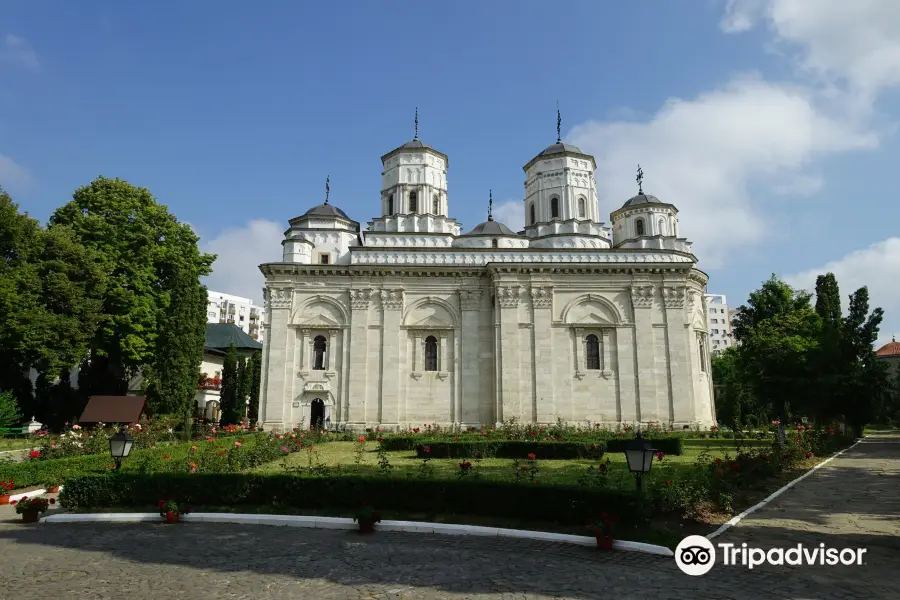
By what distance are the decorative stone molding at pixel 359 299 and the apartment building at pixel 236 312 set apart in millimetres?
53047

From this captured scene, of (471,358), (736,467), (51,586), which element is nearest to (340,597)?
(51,586)

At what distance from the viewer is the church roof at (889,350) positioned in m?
58.1

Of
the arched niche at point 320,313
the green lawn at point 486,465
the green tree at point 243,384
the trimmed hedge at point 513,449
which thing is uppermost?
the arched niche at point 320,313

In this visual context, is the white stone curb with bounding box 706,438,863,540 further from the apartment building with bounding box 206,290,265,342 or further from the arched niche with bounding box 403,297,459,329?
the apartment building with bounding box 206,290,265,342

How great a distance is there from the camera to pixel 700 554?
22.3 ft

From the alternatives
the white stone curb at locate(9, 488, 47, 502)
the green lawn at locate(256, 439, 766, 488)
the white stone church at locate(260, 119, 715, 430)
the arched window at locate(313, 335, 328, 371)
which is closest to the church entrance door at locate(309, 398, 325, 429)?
the white stone church at locate(260, 119, 715, 430)

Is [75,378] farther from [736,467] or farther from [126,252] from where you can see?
[736,467]

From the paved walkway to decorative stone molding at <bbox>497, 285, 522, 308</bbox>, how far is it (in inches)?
702

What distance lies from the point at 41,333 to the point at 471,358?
1775 cm

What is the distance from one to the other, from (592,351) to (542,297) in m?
3.49

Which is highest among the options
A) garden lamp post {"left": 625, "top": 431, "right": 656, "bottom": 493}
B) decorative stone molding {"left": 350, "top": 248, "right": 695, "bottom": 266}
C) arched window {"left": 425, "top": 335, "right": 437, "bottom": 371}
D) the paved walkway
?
decorative stone molding {"left": 350, "top": 248, "right": 695, "bottom": 266}

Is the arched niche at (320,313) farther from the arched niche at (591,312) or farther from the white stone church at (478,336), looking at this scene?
the arched niche at (591,312)

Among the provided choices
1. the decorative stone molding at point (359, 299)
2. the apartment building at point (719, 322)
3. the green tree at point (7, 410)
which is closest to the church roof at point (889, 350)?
the apartment building at point (719, 322)

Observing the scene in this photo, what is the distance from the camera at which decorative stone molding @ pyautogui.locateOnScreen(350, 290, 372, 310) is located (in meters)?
27.2
